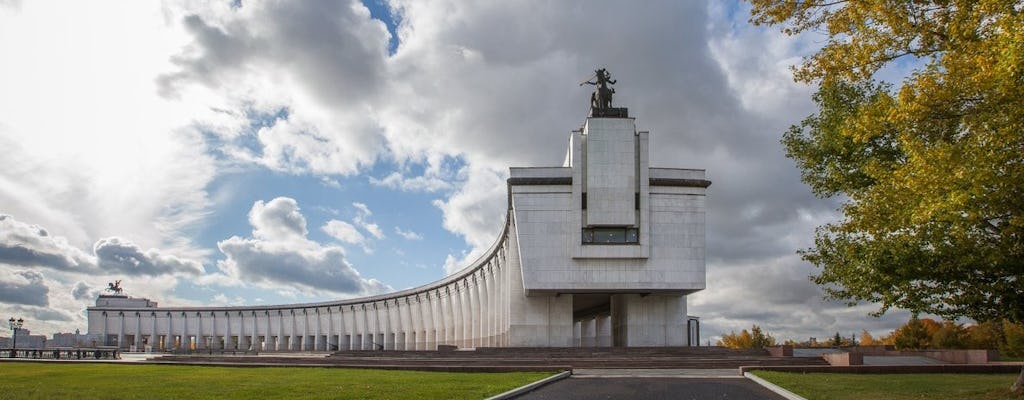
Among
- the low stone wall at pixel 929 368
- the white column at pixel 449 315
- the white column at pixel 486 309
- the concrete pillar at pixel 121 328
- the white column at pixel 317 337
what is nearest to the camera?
the low stone wall at pixel 929 368

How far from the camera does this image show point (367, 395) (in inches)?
679

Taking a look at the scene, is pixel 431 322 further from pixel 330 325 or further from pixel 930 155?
pixel 930 155

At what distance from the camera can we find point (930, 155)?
1472cm

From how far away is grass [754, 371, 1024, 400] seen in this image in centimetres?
1800

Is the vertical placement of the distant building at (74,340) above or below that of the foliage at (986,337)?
below

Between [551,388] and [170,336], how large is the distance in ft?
356

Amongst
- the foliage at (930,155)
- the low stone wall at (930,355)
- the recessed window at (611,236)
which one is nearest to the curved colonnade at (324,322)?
the recessed window at (611,236)

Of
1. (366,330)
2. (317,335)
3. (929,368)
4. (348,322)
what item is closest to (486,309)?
(366,330)

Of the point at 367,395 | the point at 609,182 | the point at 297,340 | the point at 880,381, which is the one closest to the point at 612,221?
the point at 609,182

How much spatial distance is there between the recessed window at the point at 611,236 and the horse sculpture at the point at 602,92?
26.3 feet

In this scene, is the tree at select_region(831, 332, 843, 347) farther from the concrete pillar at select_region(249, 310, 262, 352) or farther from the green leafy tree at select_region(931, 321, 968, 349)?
the concrete pillar at select_region(249, 310, 262, 352)

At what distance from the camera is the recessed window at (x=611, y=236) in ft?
154

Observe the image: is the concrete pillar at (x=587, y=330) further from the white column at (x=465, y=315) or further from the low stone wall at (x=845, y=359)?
the low stone wall at (x=845, y=359)

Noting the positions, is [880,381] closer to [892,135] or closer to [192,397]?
[892,135]
